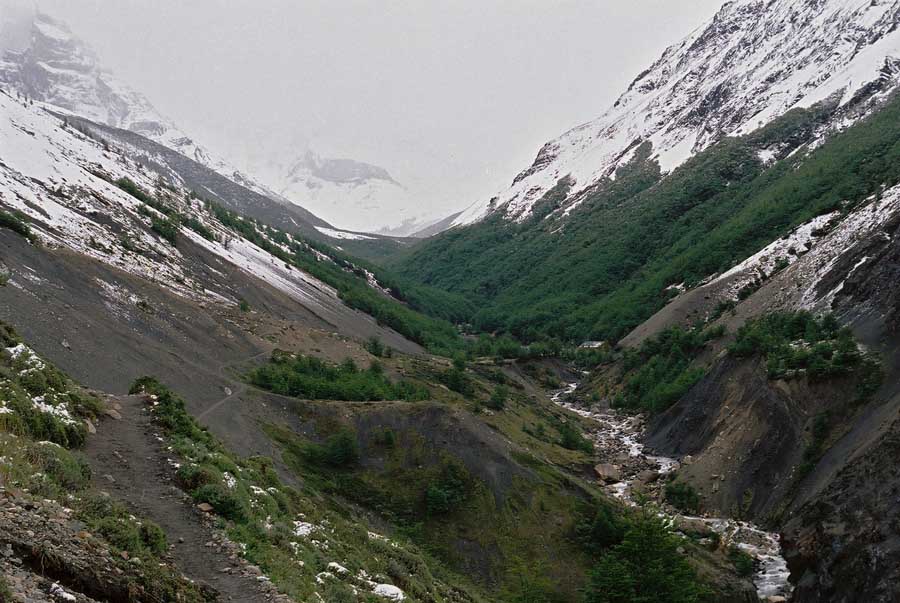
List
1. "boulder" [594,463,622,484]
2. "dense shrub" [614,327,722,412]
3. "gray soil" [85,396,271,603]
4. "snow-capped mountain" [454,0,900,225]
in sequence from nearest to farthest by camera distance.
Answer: "gray soil" [85,396,271,603], "boulder" [594,463,622,484], "dense shrub" [614,327,722,412], "snow-capped mountain" [454,0,900,225]

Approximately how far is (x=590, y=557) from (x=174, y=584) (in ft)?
75.3

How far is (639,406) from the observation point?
195 feet

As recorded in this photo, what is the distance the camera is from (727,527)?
3238 cm

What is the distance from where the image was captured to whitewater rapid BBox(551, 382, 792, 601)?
2653 cm

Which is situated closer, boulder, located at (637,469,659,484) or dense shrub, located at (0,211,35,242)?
dense shrub, located at (0,211,35,242)

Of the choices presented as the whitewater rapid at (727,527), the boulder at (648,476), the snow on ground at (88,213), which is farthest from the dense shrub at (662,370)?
the snow on ground at (88,213)

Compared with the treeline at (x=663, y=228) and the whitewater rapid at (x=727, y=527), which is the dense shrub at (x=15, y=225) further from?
the treeline at (x=663, y=228)

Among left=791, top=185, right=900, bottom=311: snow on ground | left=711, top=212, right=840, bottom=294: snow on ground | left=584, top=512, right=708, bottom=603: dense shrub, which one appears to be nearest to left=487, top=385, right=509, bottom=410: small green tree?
left=791, top=185, right=900, bottom=311: snow on ground

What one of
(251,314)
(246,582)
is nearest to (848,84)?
(251,314)

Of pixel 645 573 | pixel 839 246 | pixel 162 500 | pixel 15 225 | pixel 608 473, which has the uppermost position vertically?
pixel 839 246

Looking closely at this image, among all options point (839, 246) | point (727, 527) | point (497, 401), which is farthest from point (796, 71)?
point (727, 527)

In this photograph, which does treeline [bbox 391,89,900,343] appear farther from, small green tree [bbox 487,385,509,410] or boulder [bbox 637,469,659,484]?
small green tree [bbox 487,385,509,410]

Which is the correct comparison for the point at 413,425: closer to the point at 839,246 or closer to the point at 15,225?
the point at 15,225

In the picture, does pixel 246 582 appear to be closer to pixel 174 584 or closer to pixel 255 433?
pixel 174 584
